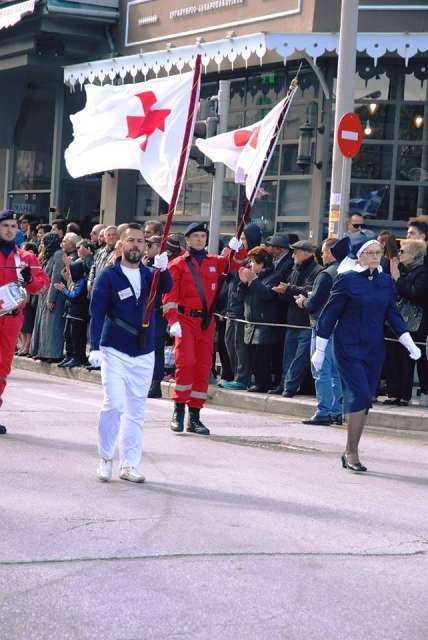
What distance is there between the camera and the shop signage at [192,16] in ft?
67.6

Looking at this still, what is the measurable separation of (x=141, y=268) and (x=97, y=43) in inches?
642

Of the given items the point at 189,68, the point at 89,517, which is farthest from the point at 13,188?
the point at 89,517

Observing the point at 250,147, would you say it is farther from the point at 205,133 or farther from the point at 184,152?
the point at 205,133

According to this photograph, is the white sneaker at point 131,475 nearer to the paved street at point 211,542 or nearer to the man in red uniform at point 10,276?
the paved street at point 211,542

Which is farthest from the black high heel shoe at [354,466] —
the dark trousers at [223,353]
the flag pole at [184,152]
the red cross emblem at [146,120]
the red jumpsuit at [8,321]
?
the dark trousers at [223,353]

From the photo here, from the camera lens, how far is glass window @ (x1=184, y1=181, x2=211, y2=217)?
2298 cm

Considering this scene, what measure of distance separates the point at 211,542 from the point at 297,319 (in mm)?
7889

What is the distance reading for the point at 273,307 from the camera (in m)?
15.3

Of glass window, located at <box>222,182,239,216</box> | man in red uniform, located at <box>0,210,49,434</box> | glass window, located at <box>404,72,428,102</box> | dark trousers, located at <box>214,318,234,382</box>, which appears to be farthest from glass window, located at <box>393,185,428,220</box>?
man in red uniform, located at <box>0,210,49,434</box>

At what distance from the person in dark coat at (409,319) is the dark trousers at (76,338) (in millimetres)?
5309

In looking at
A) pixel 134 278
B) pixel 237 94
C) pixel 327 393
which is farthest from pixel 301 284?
pixel 237 94

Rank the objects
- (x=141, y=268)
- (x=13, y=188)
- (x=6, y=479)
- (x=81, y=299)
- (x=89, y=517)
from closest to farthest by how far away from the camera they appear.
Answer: (x=89, y=517) < (x=6, y=479) < (x=141, y=268) < (x=81, y=299) < (x=13, y=188)

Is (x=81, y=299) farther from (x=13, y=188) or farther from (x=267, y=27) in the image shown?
(x=13, y=188)

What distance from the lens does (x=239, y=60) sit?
70.2 ft
